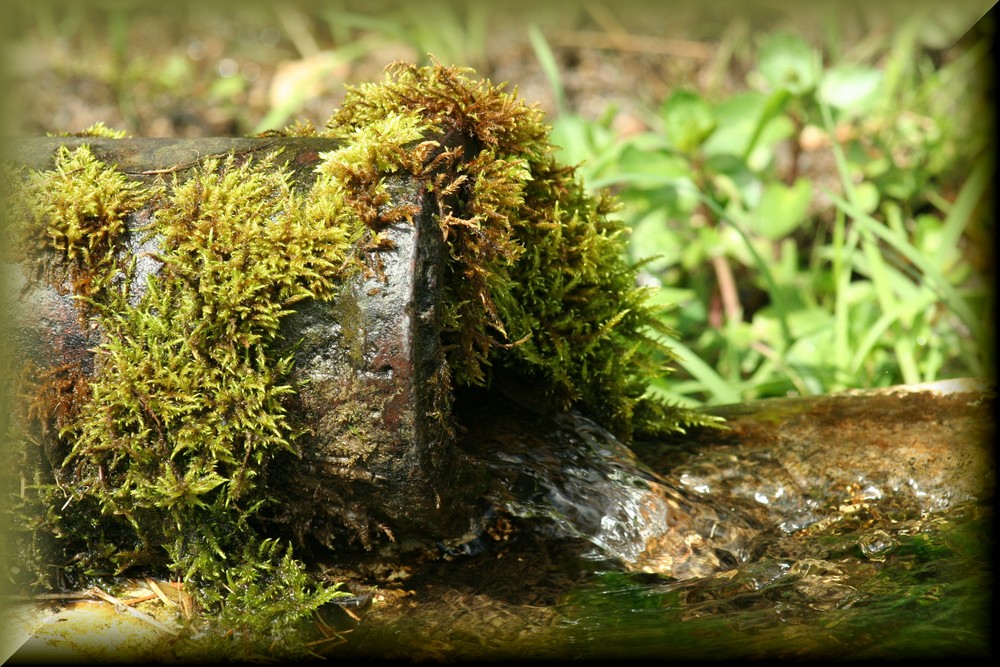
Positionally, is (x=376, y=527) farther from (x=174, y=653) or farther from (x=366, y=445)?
(x=174, y=653)

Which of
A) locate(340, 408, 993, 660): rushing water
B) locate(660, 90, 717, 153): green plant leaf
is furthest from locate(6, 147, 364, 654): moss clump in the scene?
locate(660, 90, 717, 153): green plant leaf

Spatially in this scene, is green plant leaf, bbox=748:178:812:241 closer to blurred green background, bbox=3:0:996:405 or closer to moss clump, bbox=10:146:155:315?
blurred green background, bbox=3:0:996:405

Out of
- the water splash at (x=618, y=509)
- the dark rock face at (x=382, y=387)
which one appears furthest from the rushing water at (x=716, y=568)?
the dark rock face at (x=382, y=387)

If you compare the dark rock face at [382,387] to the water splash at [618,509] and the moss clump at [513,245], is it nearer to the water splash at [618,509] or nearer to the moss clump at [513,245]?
the moss clump at [513,245]

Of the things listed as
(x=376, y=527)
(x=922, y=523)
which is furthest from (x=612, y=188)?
(x=376, y=527)

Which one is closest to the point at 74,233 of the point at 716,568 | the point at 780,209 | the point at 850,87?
the point at 716,568

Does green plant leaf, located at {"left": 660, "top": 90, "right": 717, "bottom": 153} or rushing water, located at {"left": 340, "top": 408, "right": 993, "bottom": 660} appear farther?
green plant leaf, located at {"left": 660, "top": 90, "right": 717, "bottom": 153}
